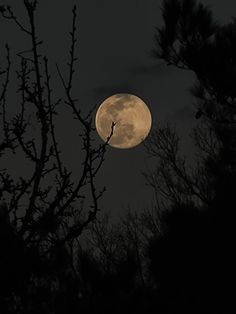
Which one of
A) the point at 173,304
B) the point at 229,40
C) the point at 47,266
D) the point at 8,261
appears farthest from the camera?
the point at 229,40

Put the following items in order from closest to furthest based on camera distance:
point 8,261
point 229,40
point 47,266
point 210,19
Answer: point 8,261, point 47,266, point 229,40, point 210,19

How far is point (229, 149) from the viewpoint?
9414 mm

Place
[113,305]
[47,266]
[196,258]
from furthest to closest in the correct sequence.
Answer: [196,258]
[113,305]
[47,266]

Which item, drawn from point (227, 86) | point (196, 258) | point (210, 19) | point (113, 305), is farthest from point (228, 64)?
point (113, 305)

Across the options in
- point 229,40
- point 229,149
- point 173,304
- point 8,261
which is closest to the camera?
point 8,261

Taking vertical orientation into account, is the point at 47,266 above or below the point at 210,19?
below

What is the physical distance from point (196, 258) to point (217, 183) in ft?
3.54

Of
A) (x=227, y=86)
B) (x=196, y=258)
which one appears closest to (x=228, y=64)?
(x=227, y=86)

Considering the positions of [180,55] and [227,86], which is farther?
[180,55]

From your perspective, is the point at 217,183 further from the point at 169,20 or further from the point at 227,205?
the point at 169,20

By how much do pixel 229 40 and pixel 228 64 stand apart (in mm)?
310

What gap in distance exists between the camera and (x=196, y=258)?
21.0 feet

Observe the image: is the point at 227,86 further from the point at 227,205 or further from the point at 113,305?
the point at 113,305

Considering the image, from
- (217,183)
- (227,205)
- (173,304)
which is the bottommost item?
(173,304)
